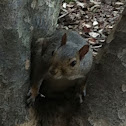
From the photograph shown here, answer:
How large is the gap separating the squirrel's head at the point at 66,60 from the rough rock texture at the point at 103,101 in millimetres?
136

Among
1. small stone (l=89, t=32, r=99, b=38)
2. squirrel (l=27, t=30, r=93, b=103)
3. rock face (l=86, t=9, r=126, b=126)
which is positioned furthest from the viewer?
small stone (l=89, t=32, r=99, b=38)

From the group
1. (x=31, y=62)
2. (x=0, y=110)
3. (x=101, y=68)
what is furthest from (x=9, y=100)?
(x=101, y=68)

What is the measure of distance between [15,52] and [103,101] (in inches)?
26.4

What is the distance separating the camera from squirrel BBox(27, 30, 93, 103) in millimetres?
2520

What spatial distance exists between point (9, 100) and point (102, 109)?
2.01ft

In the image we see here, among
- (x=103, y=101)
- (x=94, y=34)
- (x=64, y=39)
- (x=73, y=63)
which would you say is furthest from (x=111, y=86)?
(x=94, y=34)

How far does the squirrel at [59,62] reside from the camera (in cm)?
252

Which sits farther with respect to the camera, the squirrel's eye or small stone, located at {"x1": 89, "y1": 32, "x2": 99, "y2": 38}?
small stone, located at {"x1": 89, "y1": 32, "x2": 99, "y2": 38}

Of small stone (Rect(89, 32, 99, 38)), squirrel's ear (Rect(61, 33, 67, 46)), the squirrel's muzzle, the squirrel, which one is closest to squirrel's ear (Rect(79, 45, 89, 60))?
the squirrel

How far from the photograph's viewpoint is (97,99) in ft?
8.14

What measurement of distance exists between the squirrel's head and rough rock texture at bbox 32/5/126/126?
0.45ft

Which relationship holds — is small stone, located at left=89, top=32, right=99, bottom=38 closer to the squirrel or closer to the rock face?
the squirrel

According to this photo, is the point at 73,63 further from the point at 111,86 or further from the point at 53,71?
the point at 111,86

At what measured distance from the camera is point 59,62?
252 cm
